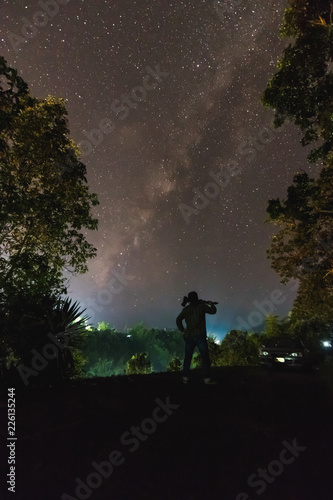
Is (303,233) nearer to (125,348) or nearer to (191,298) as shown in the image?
(191,298)

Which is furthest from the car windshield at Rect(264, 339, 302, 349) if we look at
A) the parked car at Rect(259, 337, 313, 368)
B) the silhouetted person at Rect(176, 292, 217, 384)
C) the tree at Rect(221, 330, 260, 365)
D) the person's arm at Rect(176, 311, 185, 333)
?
the tree at Rect(221, 330, 260, 365)

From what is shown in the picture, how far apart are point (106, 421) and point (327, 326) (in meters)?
28.5

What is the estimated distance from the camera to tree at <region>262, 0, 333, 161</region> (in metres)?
11.0

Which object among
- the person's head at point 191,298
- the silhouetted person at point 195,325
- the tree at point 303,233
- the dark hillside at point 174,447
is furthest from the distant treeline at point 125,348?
the dark hillside at point 174,447

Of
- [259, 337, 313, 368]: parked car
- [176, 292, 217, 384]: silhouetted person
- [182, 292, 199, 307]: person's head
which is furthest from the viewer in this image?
[259, 337, 313, 368]: parked car

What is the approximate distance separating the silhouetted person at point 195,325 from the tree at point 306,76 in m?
8.90

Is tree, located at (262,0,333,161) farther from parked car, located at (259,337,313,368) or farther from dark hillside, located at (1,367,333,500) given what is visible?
dark hillside, located at (1,367,333,500)

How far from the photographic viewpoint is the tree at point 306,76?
1104 cm

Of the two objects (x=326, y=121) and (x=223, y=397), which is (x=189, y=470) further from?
(x=326, y=121)

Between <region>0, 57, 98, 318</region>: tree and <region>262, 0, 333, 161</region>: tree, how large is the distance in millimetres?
8449

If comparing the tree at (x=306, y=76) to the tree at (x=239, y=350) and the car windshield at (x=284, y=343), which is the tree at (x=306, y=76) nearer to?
the car windshield at (x=284, y=343)

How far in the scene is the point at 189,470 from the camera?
9.91 ft

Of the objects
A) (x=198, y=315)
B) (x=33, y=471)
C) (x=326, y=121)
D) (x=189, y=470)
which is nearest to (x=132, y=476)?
(x=189, y=470)

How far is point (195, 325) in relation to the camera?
6809 mm
